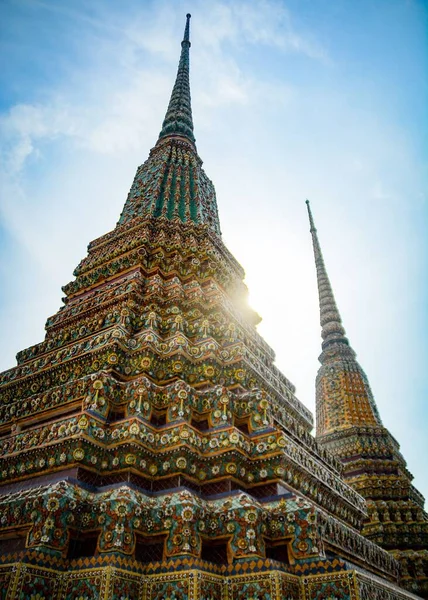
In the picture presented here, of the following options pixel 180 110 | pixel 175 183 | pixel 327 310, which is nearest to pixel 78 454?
pixel 175 183

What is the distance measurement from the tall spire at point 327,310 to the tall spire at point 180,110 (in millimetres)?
11642

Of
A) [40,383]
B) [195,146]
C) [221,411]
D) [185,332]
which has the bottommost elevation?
[221,411]

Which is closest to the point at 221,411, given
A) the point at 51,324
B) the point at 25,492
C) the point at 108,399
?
the point at 108,399

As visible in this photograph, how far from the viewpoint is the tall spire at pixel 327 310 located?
71.7 feet

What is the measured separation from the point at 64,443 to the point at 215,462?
5.71ft

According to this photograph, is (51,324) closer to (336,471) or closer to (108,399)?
(108,399)

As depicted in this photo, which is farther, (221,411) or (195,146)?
(195,146)

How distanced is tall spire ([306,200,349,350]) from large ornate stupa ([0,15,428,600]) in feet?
41.9

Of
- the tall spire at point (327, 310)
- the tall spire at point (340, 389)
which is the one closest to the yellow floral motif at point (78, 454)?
the tall spire at point (340, 389)

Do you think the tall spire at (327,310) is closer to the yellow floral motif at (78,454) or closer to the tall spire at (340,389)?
the tall spire at (340,389)

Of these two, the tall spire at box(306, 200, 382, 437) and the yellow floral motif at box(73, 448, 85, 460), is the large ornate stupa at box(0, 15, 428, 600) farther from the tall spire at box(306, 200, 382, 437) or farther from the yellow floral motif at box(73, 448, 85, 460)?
the tall spire at box(306, 200, 382, 437)

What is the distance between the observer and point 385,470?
14.9 m

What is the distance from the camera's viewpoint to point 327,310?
2383 centimetres

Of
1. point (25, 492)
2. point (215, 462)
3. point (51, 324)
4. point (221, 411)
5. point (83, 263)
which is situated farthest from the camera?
point (83, 263)
